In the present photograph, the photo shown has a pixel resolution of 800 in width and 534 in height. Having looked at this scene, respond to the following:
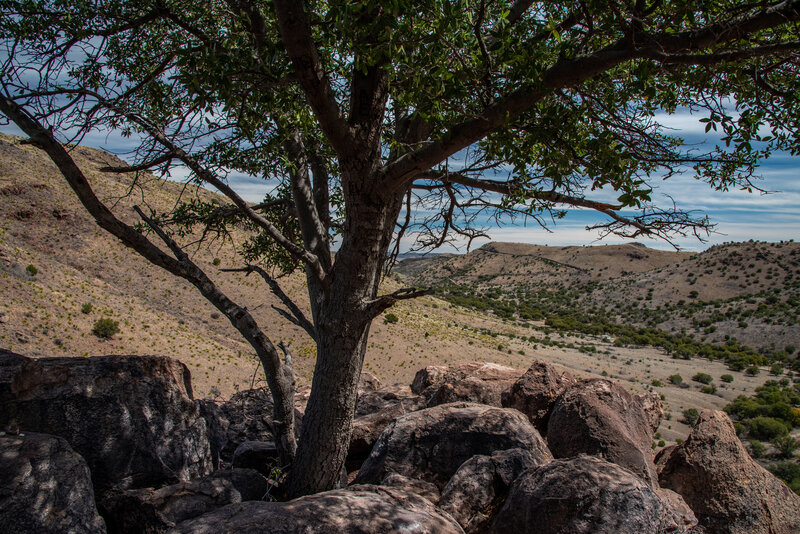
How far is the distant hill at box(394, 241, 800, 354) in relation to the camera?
2154 inches

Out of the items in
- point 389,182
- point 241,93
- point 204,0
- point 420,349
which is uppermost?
point 204,0

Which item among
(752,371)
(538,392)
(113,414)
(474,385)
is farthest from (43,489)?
(752,371)

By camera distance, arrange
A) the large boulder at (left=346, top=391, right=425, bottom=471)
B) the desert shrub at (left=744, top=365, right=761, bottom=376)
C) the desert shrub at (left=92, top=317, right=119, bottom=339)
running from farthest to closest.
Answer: the desert shrub at (left=744, top=365, right=761, bottom=376) → the desert shrub at (left=92, top=317, right=119, bottom=339) → the large boulder at (left=346, top=391, right=425, bottom=471)

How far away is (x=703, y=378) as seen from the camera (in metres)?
38.7

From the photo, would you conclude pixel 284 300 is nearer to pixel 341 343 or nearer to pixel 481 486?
pixel 341 343

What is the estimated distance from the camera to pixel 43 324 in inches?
859

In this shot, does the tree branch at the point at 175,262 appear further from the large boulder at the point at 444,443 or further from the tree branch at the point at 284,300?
the large boulder at the point at 444,443

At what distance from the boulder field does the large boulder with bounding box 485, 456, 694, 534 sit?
1 centimetres

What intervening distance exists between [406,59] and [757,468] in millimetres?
6870

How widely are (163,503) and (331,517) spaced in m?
1.80

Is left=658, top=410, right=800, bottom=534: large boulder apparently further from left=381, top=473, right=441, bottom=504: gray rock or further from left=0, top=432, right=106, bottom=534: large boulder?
left=0, top=432, right=106, bottom=534: large boulder

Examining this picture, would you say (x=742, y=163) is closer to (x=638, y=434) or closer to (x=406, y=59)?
(x=638, y=434)

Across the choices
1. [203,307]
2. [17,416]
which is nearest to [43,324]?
[203,307]

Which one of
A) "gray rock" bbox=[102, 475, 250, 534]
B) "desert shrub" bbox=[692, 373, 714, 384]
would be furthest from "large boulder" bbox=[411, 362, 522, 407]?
"desert shrub" bbox=[692, 373, 714, 384]
